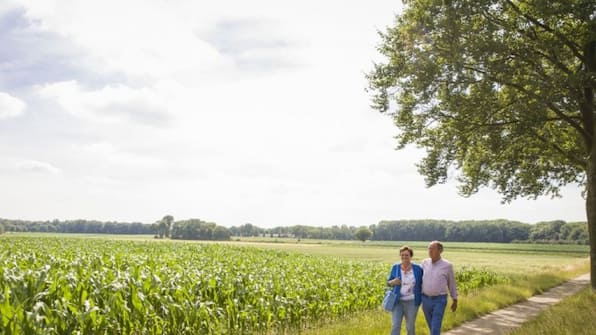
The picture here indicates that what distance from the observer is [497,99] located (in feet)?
66.4

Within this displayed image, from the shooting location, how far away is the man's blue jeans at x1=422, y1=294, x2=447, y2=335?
928 centimetres

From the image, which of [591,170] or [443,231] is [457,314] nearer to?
[591,170]

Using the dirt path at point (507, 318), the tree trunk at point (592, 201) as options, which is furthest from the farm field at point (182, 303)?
the tree trunk at point (592, 201)

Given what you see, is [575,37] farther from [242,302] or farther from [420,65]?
[242,302]

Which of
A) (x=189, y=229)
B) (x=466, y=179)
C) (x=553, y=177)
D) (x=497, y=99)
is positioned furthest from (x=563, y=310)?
(x=189, y=229)

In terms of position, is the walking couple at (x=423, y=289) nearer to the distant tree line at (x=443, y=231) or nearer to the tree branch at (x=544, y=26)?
the tree branch at (x=544, y=26)

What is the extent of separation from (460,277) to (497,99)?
40.4 ft

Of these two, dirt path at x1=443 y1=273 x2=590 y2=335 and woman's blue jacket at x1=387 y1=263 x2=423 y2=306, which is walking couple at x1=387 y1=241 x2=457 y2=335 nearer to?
woman's blue jacket at x1=387 y1=263 x2=423 y2=306

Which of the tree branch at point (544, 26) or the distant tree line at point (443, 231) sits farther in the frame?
the distant tree line at point (443, 231)

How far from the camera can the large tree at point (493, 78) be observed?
17.3 metres

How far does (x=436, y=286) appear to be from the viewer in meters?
9.41

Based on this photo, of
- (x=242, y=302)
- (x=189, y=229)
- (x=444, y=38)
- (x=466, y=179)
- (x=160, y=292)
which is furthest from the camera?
(x=189, y=229)

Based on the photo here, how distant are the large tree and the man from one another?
10.3 metres

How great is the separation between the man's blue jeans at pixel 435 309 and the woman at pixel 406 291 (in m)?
0.20
